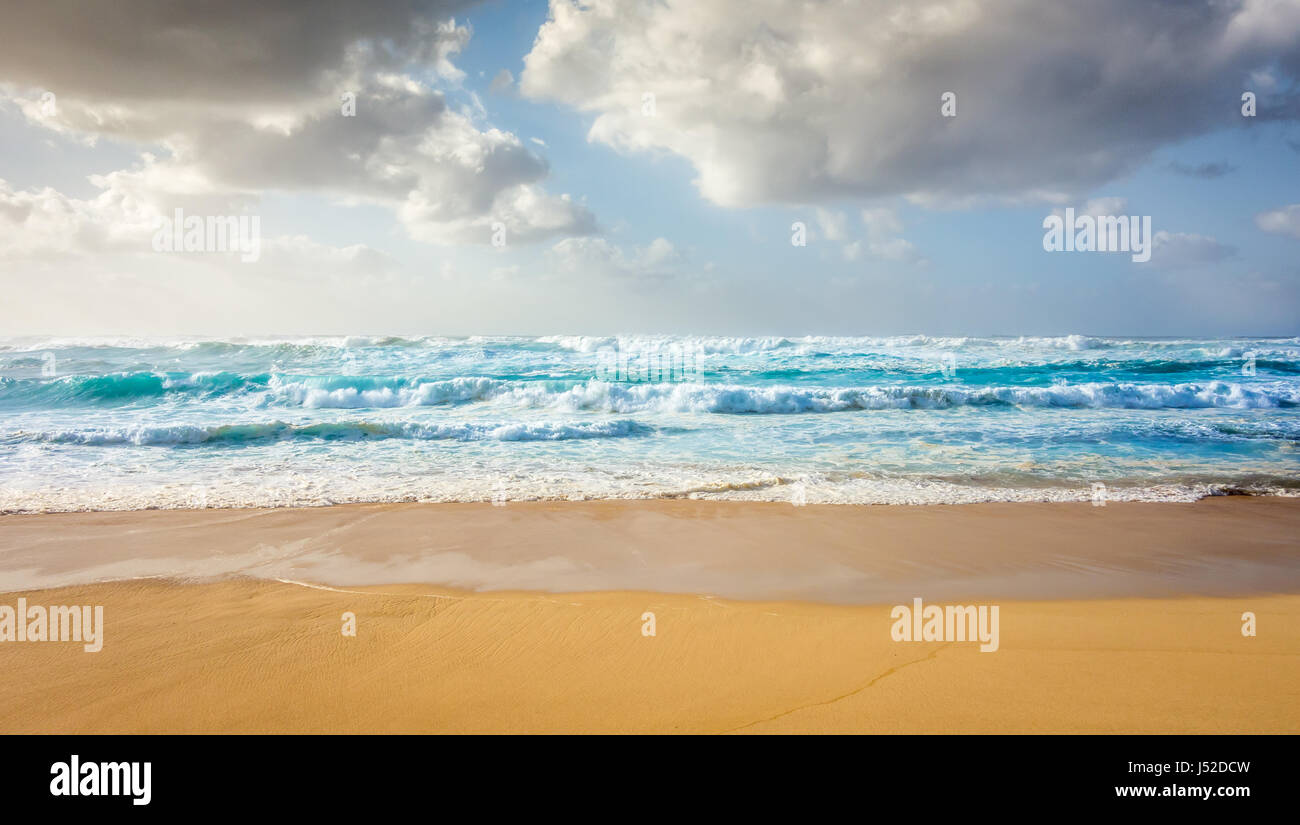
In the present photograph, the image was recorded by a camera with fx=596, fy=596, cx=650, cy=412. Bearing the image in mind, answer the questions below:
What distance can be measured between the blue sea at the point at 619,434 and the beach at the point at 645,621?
4.07 feet

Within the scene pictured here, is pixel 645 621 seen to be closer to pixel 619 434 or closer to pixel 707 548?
pixel 707 548

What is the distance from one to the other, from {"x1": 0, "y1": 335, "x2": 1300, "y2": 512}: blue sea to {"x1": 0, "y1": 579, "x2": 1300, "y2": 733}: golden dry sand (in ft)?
10.7

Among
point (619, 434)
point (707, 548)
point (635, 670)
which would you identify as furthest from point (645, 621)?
point (619, 434)

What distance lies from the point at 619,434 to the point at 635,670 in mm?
9106

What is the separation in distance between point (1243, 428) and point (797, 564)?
45.1 feet

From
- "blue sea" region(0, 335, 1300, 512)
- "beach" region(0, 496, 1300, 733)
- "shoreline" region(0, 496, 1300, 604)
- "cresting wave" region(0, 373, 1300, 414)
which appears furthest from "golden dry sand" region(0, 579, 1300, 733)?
"cresting wave" region(0, 373, 1300, 414)

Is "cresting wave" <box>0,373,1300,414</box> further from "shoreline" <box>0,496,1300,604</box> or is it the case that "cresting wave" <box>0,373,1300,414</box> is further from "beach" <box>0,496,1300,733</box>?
"beach" <box>0,496,1300,733</box>

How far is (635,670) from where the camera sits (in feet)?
10.1

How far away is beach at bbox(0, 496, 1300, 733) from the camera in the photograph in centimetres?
265

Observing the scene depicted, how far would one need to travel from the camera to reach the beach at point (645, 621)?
8.68 ft

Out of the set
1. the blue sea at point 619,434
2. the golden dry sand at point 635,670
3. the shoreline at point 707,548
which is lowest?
the golden dry sand at point 635,670

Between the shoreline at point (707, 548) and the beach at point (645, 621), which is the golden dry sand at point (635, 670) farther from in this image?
the shoreline at point (707, 548)

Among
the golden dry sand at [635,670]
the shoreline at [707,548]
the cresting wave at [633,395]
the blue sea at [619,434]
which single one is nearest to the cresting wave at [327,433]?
the blue sea at [619,434]
